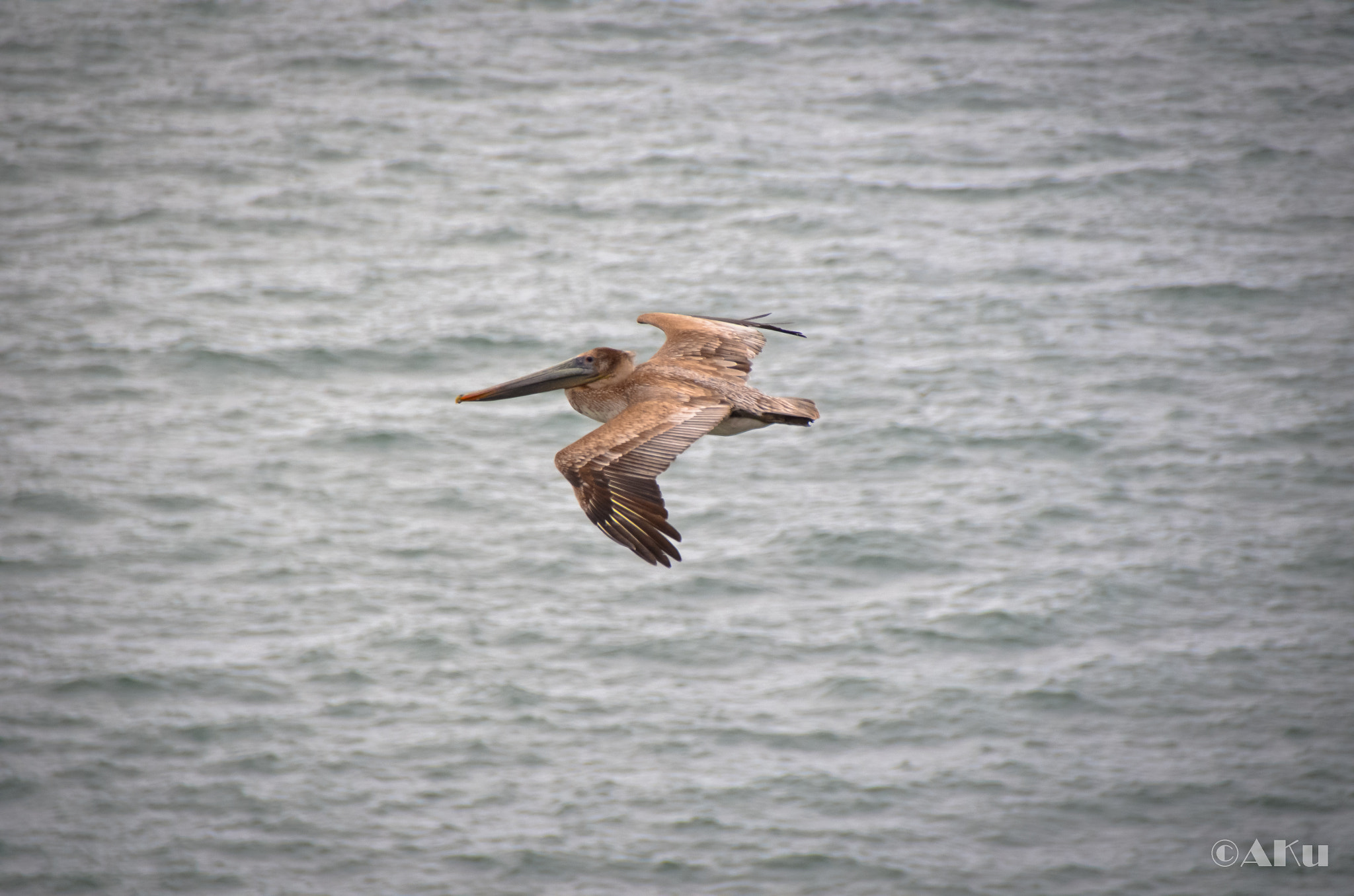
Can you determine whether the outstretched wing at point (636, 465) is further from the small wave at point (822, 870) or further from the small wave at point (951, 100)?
the small wave at point (951, 100)

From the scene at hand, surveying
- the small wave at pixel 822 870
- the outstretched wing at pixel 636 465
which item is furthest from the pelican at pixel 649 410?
the small wave at pixel 822 870

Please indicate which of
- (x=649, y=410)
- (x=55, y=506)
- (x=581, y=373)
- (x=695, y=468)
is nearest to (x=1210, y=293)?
(x=695, y=468)

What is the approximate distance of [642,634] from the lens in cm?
3108

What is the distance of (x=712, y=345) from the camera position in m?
13.7

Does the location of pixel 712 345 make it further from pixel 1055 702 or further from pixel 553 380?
pixel 1055 702

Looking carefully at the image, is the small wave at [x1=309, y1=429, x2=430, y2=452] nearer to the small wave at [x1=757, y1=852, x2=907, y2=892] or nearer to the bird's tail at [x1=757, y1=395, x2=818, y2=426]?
the small wave at [x1=757, y1=852, x2=907, y2=892]

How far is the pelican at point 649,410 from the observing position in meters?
10.6

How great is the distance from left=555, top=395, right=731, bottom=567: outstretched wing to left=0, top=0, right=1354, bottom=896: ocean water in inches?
664

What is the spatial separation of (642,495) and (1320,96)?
4639 cm

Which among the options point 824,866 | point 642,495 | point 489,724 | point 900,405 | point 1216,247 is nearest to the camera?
point 642,495

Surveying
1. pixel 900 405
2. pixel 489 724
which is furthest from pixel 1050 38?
pixel 489 724

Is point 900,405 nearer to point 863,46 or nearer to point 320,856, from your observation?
point 320,856
